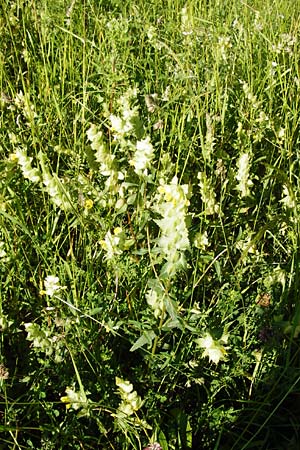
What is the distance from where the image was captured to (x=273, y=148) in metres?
2.20

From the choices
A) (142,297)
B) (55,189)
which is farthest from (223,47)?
(142,297)

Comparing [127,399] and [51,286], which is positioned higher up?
[51,286]

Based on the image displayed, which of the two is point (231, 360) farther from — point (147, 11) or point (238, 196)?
point (147, 11)

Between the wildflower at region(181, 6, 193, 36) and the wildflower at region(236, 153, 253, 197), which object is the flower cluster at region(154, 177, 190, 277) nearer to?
the wildflower at region(236, 153, 253, 197)

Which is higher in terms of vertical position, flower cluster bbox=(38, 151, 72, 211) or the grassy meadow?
flower cluster bbox=(38, 151, 72, 211)

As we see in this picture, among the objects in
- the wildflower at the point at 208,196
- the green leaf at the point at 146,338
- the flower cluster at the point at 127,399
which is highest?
the wildflower at the point at 208,196

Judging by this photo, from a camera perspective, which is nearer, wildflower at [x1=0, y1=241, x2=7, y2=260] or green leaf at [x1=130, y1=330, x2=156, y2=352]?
green leaf at [x1=130, y1=330, x2=156, y2=352]

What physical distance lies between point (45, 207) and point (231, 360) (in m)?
0.73

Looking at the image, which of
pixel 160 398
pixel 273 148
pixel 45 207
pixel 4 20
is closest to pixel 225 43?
pixel 273 148

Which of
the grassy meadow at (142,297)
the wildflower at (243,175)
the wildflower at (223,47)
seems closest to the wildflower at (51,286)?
the grassy meadow at (142,297)

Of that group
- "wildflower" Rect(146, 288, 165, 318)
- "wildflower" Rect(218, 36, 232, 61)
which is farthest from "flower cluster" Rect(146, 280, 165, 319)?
"wildflower" Rect(218, 36, 232, 61)

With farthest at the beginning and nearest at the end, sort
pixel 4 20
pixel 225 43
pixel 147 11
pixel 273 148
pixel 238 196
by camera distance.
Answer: pixel 147 11 < pixel 4 20 < pixel 225 43 < pixel 273 148 < pixel 238 196

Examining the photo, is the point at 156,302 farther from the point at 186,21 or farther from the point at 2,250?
the point at 186,21

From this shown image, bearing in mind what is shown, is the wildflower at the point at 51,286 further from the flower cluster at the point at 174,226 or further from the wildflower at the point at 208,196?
the wildflower at the point at 208,196
